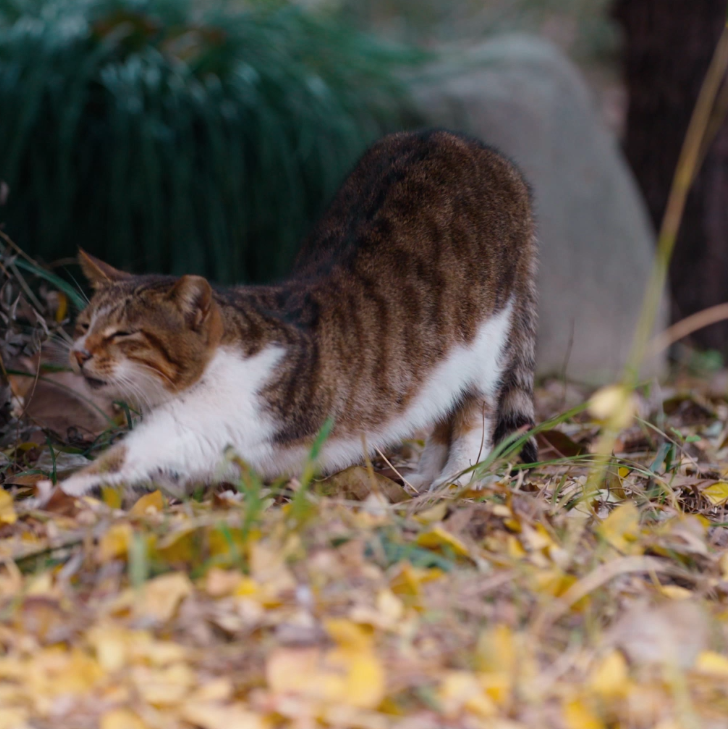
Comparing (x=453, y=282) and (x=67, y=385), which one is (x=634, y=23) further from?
(x=67, y=385)

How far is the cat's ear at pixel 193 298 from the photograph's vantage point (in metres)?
1.78

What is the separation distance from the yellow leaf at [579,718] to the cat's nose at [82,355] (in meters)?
1.21

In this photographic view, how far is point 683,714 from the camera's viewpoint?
102 centimetres

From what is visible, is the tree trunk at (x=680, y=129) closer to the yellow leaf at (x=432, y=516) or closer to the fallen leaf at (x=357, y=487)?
the fallen leaf at (x=357, y=487)

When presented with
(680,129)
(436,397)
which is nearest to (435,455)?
(436,397)

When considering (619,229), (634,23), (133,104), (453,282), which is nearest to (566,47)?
(634,23)

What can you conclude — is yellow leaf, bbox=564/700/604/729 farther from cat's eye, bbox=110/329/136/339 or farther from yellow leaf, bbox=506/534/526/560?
cat's eye, bbox=110/329/136/339

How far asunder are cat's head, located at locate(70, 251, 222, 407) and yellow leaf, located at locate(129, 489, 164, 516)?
1.02 ft

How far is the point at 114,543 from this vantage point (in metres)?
1.26

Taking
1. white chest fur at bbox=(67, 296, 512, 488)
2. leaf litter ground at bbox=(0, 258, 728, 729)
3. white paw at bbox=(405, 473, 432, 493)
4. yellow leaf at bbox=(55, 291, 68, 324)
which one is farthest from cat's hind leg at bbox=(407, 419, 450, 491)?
yellow leaf at bbox=(55, 291, 68, 324)

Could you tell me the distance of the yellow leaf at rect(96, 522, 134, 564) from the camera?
1.26 meters

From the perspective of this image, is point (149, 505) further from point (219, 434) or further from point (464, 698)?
point (464, 698)

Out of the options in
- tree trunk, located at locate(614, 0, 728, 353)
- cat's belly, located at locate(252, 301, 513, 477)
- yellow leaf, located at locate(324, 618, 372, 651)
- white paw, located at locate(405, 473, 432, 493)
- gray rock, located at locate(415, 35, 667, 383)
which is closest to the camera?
yellow leaf, located at locate(324, 618, 372, 651)

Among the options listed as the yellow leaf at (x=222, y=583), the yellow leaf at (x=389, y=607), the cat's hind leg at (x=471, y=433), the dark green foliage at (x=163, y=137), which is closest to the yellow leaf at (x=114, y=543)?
the yellow leaf at (x=222, y=583)
